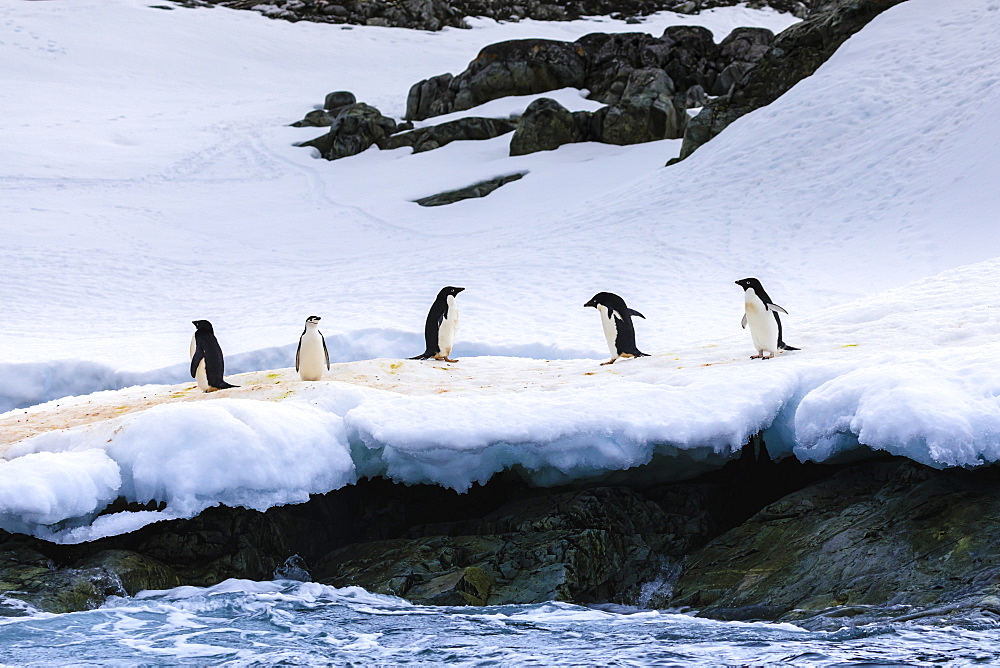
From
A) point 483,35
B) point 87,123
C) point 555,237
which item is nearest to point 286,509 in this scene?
point 555,237

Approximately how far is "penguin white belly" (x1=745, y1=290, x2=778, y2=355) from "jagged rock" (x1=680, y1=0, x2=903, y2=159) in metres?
Answer: 15.7

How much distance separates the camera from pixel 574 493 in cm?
581

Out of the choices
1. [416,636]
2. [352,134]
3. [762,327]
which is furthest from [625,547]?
[352,134]

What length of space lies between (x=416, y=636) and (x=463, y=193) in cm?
2047

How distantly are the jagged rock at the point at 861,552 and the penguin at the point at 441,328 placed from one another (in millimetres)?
4321

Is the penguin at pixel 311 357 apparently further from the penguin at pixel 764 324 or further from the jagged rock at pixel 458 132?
the jagged rock at pixel 458 132

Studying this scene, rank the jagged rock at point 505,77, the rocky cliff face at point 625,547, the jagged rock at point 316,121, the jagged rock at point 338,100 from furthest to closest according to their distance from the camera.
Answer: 1. the jagged rock at point 338,100
2. the jagged rock at point 316,121
3. the jagged rock at point 505,77
4. the rocky cliff face at point 625,547

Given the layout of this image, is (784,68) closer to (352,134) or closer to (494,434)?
(352,134)

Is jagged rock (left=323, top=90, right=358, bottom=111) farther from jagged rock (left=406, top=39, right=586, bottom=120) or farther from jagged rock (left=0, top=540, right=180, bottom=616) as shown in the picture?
jagged rock (left=0, top=540, right=180, bottom=616)

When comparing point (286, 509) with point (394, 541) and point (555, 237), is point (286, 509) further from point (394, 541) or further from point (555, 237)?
point (555, 237)

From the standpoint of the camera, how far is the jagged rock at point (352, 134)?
30172mm

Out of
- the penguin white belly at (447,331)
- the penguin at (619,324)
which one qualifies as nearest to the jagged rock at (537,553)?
the penguin at (619,324)

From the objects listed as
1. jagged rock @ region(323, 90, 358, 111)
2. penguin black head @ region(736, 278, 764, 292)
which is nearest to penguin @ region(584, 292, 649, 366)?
penguin black head @ region(736, 278, 764, 292)

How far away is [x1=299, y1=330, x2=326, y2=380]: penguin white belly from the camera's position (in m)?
7.71
